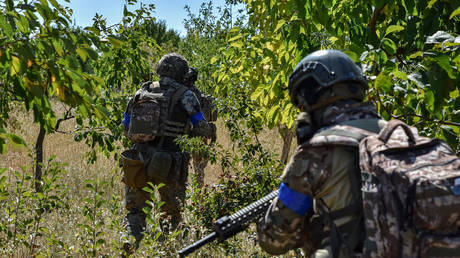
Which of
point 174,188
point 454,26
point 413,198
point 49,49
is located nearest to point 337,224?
point 413,198

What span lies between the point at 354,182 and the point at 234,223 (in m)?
0.76

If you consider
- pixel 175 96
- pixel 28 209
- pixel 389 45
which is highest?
pixel 389 45

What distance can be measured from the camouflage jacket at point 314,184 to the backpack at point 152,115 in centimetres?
296

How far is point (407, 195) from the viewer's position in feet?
6.38

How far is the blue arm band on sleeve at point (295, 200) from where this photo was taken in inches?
91.2

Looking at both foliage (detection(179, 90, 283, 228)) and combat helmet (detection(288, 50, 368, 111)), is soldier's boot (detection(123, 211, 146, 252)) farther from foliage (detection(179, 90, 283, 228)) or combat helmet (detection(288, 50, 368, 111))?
combat helmet (detection(288, 50, 368, 111))

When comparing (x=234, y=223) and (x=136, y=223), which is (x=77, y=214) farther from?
(x=234, y=223)

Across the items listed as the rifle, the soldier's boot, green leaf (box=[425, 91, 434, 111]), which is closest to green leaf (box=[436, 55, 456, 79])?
green leaf (box=[425, 91, 434, 111])

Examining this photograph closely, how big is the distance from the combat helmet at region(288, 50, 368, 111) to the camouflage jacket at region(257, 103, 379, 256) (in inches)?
2.4

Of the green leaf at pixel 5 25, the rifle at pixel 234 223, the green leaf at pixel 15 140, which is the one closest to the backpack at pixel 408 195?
the rifle at pixel 234 223

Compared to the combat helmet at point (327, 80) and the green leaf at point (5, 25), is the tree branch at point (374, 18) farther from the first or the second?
the green leaf at point (5, 25)

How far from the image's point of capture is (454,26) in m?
3.59

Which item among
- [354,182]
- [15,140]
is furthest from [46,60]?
[354,182]

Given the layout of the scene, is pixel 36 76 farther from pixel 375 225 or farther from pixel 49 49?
pixel 375 225
